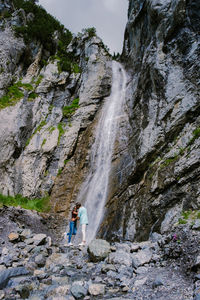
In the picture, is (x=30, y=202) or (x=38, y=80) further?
(x=38, y=80)

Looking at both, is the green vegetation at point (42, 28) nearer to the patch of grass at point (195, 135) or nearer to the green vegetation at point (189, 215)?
the patch of grass at point (195, 135)

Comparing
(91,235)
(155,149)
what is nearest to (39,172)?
(91,235)

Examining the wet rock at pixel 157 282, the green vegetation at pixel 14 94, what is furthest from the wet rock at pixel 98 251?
the green vegetation at pixel 14 94

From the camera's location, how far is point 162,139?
10938 millimetres

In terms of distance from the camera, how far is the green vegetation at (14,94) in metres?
19.3

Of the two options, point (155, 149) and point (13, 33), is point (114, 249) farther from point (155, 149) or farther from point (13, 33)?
point (13, 33)

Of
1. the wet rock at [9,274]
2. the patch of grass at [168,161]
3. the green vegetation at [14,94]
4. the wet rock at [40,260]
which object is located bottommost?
the wet rock at [9,274]

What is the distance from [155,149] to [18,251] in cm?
756

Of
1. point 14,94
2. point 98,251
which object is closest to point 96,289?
point 98,251

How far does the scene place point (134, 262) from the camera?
16.9 ft

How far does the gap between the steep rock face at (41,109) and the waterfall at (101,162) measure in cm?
139

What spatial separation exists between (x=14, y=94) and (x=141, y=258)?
19.3 meters

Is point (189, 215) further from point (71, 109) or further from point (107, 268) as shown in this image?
point (71, 109)

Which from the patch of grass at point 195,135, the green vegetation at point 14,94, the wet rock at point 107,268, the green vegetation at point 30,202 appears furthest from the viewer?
the green vegetation at point 14,94
